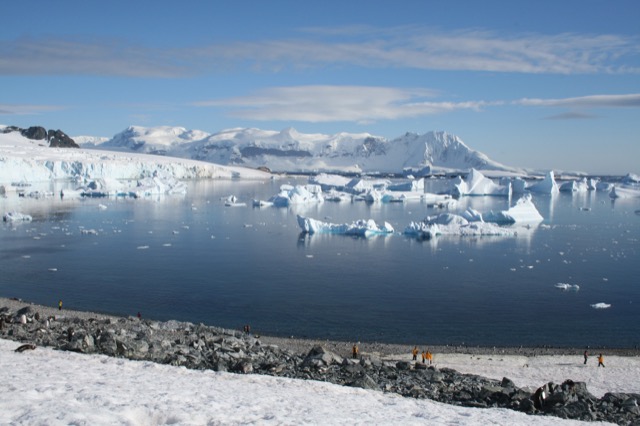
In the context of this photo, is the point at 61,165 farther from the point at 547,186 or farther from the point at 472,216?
the point at 547,186

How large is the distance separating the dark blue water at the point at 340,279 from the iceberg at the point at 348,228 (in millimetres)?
891

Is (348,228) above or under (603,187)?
under

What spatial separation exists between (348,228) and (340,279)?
32.5 ft

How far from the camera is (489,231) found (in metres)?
28.2

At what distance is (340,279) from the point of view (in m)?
18.6

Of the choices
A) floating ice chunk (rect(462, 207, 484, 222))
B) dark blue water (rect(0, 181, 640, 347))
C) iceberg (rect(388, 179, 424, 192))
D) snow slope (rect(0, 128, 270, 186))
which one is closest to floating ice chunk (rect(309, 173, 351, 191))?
iceberg (rect(388, 179, 424, 192))

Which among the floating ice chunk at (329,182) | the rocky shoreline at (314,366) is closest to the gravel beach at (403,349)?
the rocky shoreline at (314,366)

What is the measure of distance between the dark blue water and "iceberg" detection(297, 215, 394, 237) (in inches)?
35.1

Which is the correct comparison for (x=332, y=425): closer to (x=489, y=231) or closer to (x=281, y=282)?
(x=281, y=282)

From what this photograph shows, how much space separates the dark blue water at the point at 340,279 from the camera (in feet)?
46.9

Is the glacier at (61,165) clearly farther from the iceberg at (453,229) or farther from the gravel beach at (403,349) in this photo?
the gravel beach at (403,349)

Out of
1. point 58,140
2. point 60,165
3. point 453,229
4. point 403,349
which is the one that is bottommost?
point 403,349

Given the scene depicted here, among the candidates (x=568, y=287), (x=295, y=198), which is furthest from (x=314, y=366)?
(x=295, y=198)

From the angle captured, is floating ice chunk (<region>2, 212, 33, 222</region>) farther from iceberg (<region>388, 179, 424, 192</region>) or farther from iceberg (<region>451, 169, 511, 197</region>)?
iceberg (<region>451, 169, 511, 197</region>)
